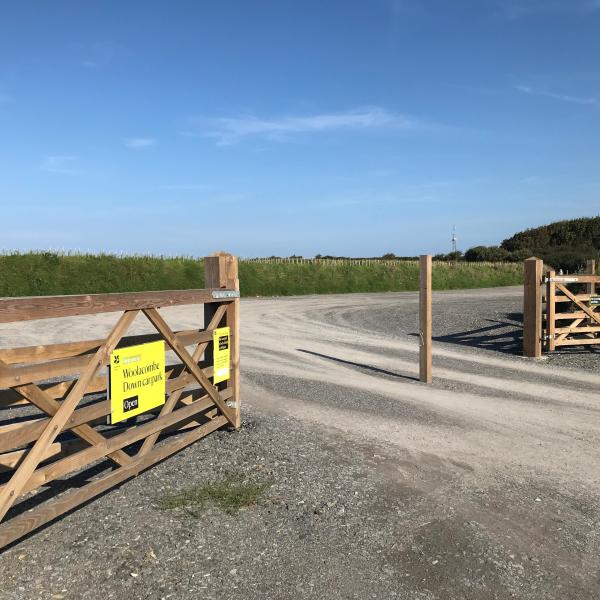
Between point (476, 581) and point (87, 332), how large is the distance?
47.8ft

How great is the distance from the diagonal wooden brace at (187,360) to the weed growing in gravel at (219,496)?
3.72ft

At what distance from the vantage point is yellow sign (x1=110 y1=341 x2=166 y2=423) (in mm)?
4480

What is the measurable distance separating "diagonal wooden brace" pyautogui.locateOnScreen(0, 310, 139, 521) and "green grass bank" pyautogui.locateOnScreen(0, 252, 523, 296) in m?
29.3

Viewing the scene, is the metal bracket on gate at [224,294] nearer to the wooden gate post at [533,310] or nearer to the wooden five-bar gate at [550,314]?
the wooden gate post at [533,310]

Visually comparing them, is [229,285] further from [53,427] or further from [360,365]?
[360,365]

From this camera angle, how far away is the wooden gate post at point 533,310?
12672 mm

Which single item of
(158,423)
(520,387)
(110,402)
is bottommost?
(520,387)

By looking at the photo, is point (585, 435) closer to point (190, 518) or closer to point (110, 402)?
point (190, 518)

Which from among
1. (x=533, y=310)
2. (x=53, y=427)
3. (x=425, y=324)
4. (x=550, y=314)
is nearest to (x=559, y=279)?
(x=550, y=314)

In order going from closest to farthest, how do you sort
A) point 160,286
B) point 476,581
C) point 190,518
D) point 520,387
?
1. point 476,581
2. point 190,518
3. point 520,387
4. point 160,286

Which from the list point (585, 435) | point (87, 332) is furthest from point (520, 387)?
point (87, 332)

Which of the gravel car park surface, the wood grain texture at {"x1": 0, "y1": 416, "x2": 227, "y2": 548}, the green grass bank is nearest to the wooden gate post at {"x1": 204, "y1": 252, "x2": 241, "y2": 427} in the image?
the wood grain texture at {"x1": 0, "y1": 416, "x2": 227, "y2": 548}

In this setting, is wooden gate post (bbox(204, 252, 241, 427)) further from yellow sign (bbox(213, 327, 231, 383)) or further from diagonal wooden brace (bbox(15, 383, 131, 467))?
diagonal wooden brace (bbox(15, 383, 131, 467))

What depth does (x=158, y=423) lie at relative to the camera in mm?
5199
